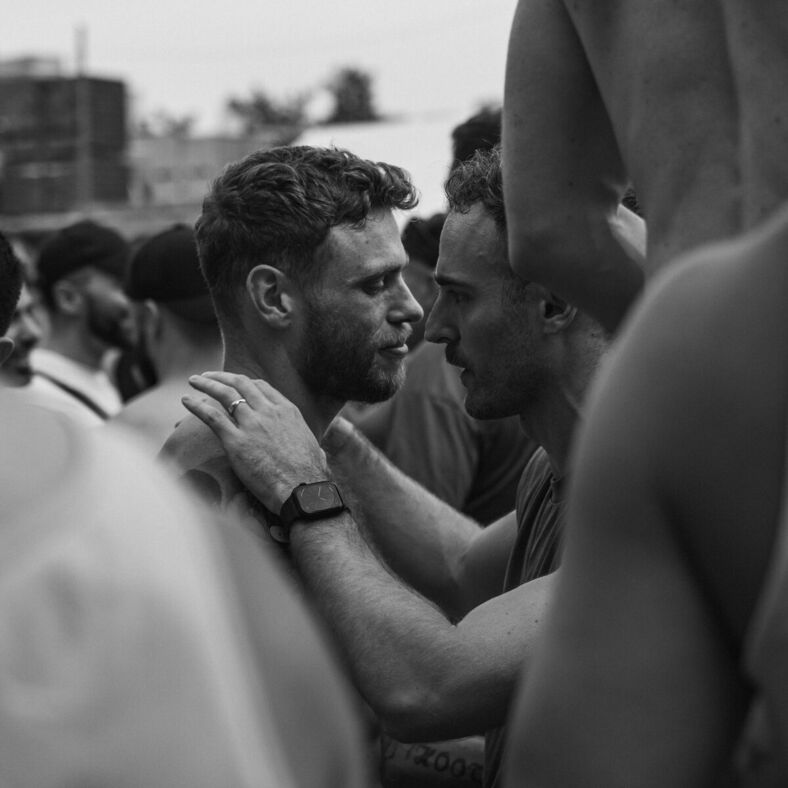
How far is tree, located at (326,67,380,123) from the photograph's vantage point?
61.7m

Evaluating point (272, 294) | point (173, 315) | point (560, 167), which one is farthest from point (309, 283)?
point (173, 315)

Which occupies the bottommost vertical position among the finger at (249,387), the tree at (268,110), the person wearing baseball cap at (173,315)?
the tree at (268,110)

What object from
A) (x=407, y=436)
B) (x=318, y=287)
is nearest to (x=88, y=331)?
(x=407, y=436)

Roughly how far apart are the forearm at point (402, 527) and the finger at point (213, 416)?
0.66 m

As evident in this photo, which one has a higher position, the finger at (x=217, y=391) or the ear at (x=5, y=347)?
the finger at (x=217, y=391)

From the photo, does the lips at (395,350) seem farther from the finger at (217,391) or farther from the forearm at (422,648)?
the forearm at (422,648)

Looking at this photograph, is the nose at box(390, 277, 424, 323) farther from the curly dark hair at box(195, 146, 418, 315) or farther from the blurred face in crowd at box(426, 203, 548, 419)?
the curly dark hair at box(195, 146, 418, 315)

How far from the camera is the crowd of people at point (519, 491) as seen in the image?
92cm

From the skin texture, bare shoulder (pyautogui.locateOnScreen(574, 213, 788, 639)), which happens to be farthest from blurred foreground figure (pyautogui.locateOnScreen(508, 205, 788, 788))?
the skin texture

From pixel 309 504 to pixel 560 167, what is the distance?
0.93 metres

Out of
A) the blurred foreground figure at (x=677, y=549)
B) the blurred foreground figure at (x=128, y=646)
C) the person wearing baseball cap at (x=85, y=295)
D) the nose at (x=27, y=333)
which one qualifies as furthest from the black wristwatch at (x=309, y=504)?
the person wearing baseball cap at (x=85, y=295)

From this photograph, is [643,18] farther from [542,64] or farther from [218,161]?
[218,161]

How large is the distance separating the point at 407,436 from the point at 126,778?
3.91 metres

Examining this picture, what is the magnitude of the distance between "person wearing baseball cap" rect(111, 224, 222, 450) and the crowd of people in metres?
0.46
